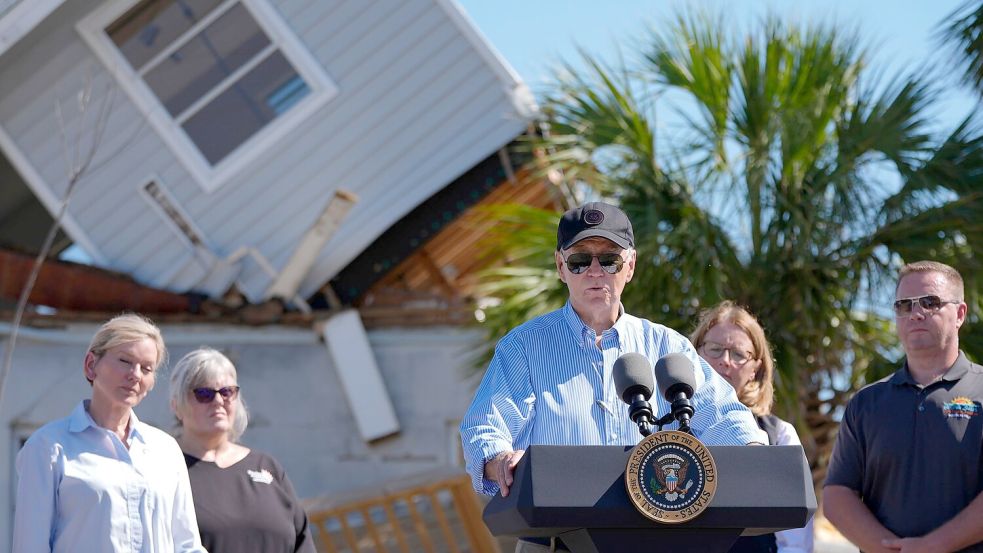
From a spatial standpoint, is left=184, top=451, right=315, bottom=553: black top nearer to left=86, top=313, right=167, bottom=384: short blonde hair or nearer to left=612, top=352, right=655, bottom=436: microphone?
left=86, top=313, right=167, bottom=384: short blonde hair

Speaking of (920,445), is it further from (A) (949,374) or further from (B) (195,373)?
(B) (195,373)

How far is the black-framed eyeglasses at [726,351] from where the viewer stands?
14.1ft

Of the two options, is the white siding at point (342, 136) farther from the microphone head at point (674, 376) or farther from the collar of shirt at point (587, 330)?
the microphone head at point (674, 376)

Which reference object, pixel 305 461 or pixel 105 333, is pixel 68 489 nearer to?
pixel 105 333

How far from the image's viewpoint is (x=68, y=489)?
11.9ft

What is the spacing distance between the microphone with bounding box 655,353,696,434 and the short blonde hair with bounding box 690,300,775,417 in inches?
66.0

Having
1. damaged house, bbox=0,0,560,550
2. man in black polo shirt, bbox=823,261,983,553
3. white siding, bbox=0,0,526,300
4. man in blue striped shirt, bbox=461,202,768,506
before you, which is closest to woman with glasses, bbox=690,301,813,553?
man in black polo shirt, bbox=823,261,983,553

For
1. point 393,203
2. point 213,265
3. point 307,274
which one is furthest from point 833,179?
point 213,265

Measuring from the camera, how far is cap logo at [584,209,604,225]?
2953mm

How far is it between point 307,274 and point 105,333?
541 cm

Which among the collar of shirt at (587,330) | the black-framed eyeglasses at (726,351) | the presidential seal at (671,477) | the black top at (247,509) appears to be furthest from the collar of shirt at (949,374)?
the black top at (247,509)

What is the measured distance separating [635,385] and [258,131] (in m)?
7.13

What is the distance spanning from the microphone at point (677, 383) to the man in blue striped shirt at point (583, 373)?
0.25m

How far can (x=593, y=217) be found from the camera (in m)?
2.96
